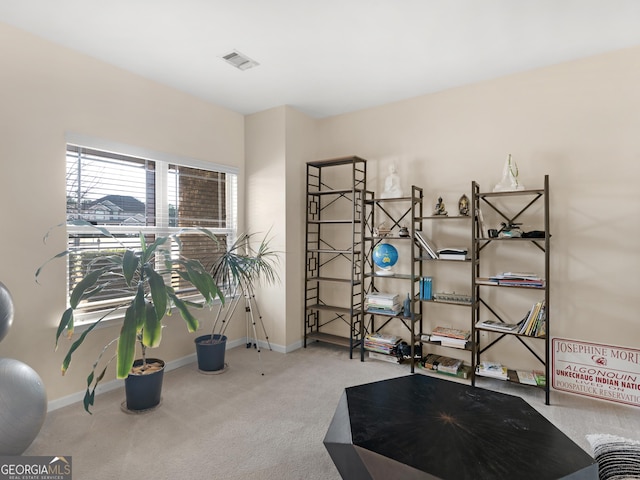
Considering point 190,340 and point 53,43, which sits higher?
point 53,43

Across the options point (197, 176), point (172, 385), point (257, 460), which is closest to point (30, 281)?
point (172, 385)

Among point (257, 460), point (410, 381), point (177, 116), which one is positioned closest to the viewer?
point (257, 460)

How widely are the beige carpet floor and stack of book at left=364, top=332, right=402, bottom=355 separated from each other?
0.18 meters

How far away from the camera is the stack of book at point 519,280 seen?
2707 mm

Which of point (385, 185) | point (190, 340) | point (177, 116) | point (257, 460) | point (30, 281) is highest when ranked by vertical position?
point (177, 116)

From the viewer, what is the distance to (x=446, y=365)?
3.16m

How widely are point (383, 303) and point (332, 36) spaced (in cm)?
233

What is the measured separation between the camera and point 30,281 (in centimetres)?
247

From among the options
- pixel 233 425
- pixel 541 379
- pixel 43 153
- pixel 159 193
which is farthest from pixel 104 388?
pixel 541 379

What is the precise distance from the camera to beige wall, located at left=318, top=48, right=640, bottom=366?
2.65 meters

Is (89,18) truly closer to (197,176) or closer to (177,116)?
(177,116)

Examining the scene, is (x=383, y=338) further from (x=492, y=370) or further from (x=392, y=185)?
(x=392, y=185)

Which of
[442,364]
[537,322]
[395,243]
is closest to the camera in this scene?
[537,322]

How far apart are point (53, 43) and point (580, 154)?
13.3 feet
